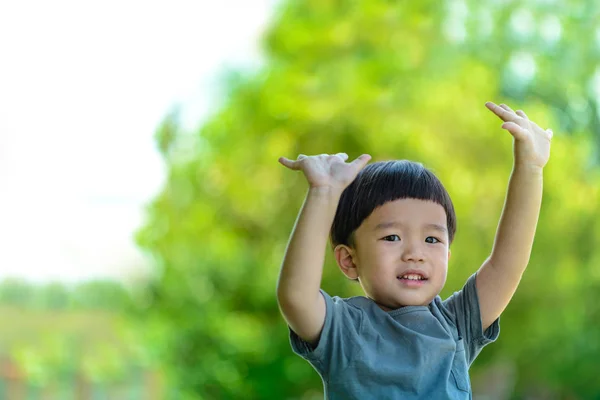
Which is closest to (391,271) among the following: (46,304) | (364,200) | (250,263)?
(364,200)

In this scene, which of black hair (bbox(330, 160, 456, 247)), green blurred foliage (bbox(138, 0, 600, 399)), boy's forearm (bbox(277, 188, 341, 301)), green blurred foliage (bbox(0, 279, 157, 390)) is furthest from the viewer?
green blurred foliage (bbox(0, 279, 157, 390))

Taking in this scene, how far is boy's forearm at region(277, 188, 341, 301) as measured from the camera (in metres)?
1.15

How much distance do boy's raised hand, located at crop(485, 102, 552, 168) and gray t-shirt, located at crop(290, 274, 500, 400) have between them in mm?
246

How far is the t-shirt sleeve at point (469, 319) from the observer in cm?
131

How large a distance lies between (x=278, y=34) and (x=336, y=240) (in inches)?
221

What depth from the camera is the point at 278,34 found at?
6.79m

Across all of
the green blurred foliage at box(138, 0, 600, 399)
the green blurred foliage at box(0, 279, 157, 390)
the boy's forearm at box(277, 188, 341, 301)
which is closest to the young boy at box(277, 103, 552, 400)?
the boy's forearm at box(277, 188, 341, 301)

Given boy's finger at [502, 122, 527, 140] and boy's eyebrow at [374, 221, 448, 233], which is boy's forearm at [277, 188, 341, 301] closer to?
boy's eyebrow at [374, 221, 448, 233]

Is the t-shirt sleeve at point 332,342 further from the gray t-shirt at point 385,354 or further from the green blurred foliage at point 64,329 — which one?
the green blurred foliage at point 64,329

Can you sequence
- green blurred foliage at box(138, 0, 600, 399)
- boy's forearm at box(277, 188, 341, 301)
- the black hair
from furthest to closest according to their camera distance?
green blurred foliage at box(138, 0, 600, 399) < the black hair < boy's forearm at box(277, 188, 341, 301)

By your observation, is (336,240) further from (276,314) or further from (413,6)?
(413,6)

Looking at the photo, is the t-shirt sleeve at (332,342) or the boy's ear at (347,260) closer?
the t-shirt sleeve at (332,342)

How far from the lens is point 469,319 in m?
1.31

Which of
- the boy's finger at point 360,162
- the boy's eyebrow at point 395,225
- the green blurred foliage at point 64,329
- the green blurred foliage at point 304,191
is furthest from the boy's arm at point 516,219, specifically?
the green blurred foliage at point 64,329
